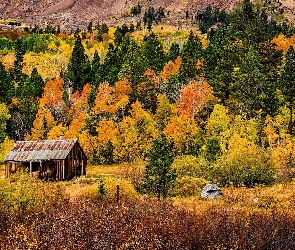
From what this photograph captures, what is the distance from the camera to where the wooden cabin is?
165 ft

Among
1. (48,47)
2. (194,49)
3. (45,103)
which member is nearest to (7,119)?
(45,103)

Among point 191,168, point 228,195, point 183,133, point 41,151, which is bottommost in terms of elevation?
point 228,195

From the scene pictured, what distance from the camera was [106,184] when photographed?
3288cm

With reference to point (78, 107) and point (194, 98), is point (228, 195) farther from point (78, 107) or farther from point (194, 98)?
point (78, 107)

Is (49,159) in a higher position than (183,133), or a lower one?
lower

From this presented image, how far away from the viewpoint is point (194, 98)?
61406 millimetres

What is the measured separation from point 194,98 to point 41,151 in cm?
2310

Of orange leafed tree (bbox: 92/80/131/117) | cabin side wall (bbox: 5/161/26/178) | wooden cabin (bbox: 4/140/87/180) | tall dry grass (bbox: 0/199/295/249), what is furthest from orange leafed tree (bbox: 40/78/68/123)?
tall dry grass (bbox: 0/199/295/249)

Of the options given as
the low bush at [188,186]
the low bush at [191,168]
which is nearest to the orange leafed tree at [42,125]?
the low bush at [191,168]

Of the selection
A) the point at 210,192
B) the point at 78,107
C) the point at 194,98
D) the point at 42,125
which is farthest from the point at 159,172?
the point at 78,107

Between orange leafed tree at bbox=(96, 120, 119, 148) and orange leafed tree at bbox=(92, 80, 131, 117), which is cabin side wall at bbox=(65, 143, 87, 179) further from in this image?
orange leafed tree at bbox=(92, 80, 131, 117)

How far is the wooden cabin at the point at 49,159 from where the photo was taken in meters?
50.2

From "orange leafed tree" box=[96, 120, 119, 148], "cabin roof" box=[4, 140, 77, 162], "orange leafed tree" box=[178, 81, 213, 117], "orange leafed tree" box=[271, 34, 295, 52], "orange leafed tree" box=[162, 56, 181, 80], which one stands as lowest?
"cabin roof" box=[4, 140, 77, 162]

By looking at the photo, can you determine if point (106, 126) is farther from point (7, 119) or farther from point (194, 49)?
point (194, 49)
